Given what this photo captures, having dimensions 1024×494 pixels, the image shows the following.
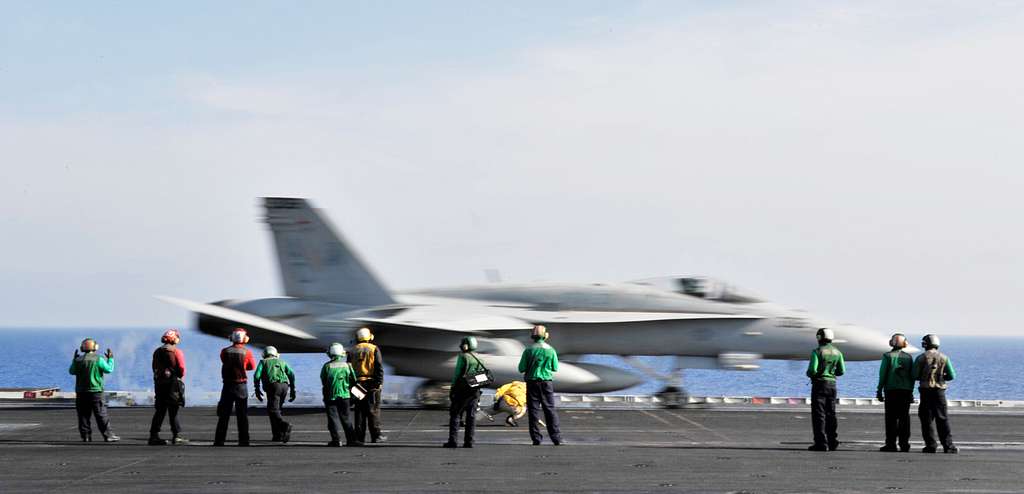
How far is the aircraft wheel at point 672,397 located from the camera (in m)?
27.1

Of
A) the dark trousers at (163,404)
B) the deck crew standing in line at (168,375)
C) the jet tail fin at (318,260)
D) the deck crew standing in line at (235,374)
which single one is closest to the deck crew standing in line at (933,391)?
the deck crew standing in line at (235,374)

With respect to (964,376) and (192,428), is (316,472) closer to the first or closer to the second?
(192,428)

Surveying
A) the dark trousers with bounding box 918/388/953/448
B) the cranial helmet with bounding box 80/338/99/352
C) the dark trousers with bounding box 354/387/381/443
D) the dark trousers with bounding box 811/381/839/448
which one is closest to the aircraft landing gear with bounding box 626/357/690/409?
the dark trousers with bounding box 811/381/839/448

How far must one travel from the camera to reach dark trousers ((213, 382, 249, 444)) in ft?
53.3

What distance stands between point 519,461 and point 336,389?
3364mm

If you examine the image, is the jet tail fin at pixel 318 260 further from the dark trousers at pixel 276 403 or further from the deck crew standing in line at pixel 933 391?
the deck crew standing in line at pixel 933 391

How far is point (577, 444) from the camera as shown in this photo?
17.1m

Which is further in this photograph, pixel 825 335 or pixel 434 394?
pixel 434 394

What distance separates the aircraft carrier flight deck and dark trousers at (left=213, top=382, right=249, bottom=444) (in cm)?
35

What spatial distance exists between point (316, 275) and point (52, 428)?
364 inches

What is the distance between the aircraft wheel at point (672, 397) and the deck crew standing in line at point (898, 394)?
10.8 metres

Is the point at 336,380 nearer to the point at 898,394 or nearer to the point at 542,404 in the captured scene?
the point at 542,404

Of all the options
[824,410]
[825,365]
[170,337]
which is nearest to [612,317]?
[824,410]

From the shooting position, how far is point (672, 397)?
27078 mm
